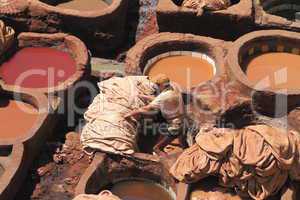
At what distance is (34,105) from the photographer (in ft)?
43.3

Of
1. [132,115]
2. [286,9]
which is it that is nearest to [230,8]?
[286,9]

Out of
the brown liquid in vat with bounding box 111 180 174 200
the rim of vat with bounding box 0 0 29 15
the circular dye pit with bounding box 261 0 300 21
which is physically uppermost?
the rim of vat with bounding box 0 0 29 15

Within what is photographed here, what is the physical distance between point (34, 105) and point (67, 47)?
1.97 m

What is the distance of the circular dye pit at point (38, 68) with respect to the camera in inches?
541

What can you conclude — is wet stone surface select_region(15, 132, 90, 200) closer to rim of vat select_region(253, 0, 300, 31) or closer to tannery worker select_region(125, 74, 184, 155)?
tannery worker select_region(125, 74, 184, 155)

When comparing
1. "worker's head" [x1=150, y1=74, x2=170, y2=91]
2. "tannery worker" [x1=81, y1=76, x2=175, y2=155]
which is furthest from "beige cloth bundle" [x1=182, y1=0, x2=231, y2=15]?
"worker's head" [x1=150, y1=74, x2=170, y2=91]

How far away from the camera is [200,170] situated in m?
11.1

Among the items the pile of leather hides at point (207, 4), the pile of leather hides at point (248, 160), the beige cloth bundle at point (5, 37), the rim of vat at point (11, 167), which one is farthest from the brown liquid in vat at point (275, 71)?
the beige cloth bundle at point (5, 37)

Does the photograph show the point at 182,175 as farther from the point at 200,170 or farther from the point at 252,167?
the point at 252,167

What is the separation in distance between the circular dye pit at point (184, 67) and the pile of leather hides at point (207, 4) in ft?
3.82

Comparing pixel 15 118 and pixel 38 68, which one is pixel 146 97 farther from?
pixel 38 68

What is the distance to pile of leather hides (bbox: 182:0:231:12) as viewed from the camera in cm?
1457

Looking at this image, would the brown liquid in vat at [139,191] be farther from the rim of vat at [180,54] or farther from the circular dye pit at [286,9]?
the circular dye pit at [286,9]

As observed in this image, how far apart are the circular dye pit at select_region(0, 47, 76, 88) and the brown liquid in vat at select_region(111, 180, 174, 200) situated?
296 centimetres
